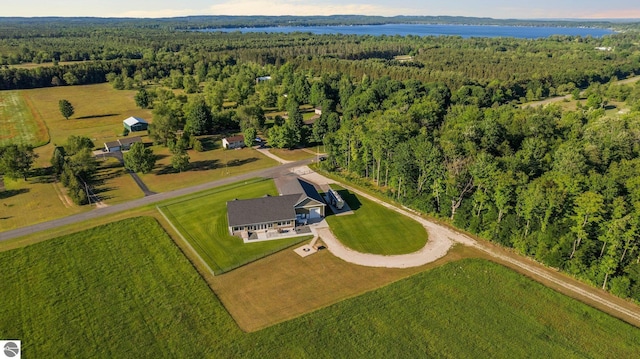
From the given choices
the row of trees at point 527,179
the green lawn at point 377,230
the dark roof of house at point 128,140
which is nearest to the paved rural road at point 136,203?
the row of trees at point 527,179

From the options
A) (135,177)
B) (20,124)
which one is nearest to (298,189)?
(135,177)

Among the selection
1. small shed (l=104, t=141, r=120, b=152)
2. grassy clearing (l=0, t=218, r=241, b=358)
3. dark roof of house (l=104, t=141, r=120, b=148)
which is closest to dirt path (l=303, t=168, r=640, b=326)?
grassy clearing (l=0, t=218, r=241, b=358)

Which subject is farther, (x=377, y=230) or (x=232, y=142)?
(x=232, y=142)

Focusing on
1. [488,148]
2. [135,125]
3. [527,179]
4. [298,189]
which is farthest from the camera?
[135,125]

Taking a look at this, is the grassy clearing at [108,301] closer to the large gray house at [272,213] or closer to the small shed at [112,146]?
the large gray house at [272,213]

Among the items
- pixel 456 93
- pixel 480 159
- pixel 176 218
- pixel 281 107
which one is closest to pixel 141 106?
pixel 281 107

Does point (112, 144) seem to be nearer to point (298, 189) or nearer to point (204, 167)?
point (204, 167)

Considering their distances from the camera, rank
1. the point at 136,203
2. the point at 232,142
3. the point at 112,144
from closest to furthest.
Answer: the point at 136,203, the point at 112,144, the point at 232,142
